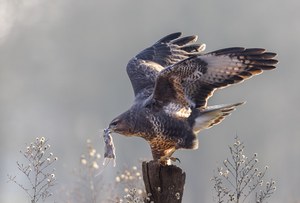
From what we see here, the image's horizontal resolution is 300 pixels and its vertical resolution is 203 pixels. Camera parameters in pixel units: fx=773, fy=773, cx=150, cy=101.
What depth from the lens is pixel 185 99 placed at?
9008mm

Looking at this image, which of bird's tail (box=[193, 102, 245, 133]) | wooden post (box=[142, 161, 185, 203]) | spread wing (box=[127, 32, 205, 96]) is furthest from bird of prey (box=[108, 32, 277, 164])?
spread wing (box=[127, 32, 205, 96])

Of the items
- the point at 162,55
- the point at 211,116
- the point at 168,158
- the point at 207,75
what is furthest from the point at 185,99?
the point at 162,55

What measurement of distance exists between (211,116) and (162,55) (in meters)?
2.00

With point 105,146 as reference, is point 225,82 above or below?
above

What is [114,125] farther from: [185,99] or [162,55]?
[162,55]

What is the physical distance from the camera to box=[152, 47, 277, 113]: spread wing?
878 cm

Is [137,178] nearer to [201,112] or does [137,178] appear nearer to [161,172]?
[201,112]

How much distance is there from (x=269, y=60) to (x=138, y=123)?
65.5 inches

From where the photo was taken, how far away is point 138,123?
889 cm

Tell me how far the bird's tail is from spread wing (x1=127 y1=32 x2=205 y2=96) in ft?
3.92

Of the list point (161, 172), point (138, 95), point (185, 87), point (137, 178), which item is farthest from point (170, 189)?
point (137, 178)

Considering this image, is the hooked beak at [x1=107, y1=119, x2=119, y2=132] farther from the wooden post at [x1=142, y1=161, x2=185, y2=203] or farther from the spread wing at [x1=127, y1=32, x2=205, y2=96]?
the spread wing at [x1=127, y1=32, x2=205, y2=96]

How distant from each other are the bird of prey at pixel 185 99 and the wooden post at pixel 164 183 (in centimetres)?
72

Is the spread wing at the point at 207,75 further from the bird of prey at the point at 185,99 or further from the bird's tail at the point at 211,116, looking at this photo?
the bird's tail at the point at 211,116
